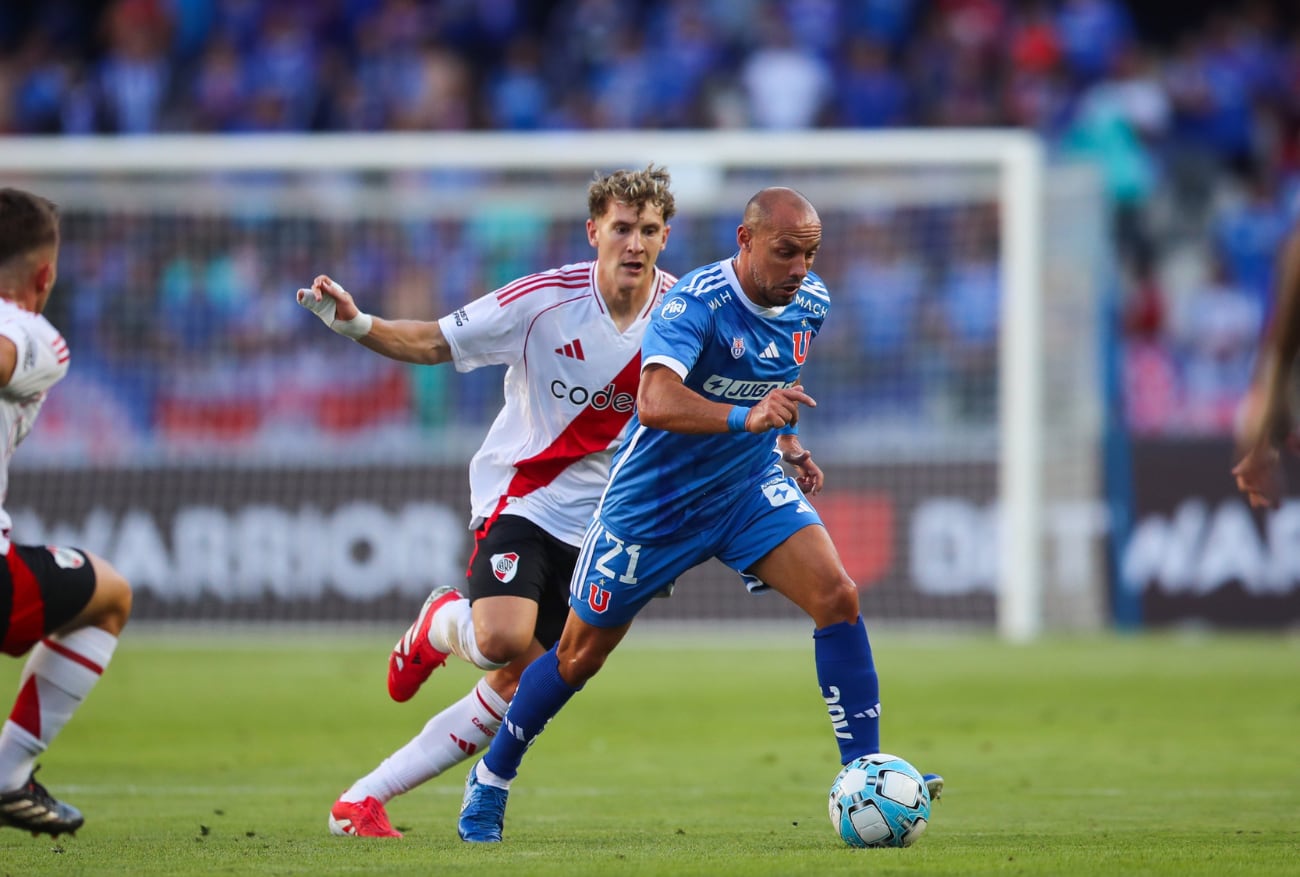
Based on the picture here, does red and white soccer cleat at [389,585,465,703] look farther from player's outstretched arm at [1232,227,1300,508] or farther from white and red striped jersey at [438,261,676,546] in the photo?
player's outstretched arm at [1232,227,1300,508]

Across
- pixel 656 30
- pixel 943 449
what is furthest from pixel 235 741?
pixel 656 30

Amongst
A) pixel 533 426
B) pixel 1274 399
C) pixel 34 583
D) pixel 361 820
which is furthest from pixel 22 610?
pixel 1274 399

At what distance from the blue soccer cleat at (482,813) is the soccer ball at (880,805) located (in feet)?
4.38

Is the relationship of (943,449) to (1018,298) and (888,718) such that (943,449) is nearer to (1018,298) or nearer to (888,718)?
(1018,298)

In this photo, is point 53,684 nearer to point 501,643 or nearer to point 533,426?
point 501,643

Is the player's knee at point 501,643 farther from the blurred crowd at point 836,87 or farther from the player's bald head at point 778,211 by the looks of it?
the blurred crowd at point 836,87

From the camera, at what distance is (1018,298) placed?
56.1 ft

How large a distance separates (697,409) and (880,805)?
1.50 m

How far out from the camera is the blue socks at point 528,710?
23.9 feet

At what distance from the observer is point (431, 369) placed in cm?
1809

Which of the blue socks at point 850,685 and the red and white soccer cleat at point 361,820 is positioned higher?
the blue socks at point 850,685

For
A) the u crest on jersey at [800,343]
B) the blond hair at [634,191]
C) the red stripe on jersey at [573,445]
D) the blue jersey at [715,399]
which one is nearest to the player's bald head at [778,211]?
the blue jersey at [715,399]

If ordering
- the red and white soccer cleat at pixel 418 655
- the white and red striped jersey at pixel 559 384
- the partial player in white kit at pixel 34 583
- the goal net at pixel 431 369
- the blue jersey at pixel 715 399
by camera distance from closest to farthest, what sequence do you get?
the partial player in white kit at pixel 34 583 → the blue jersey at pixel 715 399 → the red and white soccer cleat at pixel 418 655 → the white and red striped jersey at pixel 559 384 → the goal net at pixel 431 369

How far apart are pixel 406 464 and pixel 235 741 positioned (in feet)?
22.5
